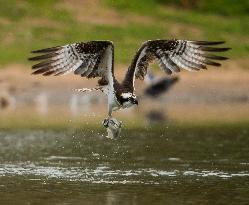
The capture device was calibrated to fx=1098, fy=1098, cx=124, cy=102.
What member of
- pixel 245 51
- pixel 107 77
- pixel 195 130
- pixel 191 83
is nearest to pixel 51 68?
pixel 107 77

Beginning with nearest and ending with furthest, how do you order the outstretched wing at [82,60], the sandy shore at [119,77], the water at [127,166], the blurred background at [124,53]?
the water at [127,166] < the outstretched wing at [82,60] < the blurred background at [124,53] < the sandy shore at [119,77]

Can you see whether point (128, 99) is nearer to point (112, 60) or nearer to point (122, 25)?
point (112, 60)

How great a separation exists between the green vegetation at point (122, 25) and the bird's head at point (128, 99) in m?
23.7

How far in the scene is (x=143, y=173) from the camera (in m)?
16.5

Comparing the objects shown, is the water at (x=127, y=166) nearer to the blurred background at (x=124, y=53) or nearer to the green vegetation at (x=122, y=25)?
the blurred background at (x=124, y=53)

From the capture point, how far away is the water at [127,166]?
14.1 metres

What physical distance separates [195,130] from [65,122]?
12.7 ft

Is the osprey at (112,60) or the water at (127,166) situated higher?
the osprey at (112,60)

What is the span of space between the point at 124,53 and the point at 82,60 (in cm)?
2439

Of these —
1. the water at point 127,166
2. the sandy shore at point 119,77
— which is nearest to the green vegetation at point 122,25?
the sandy shore at point 119,77

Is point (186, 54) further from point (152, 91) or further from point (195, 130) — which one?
point (152, 91)

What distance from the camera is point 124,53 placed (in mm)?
39188

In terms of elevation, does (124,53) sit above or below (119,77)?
above

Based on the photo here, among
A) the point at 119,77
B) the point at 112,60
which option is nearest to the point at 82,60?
the point at 112,60
